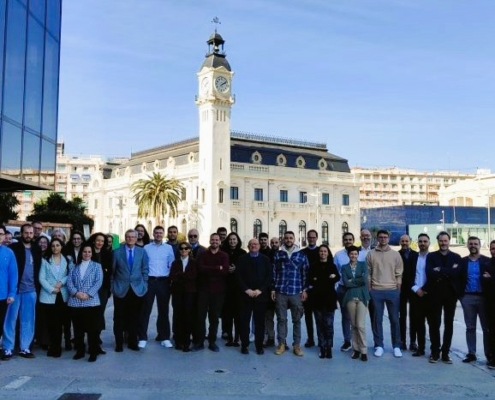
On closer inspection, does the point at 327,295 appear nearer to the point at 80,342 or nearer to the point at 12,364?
the point at 80,342

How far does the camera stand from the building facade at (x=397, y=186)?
475ft

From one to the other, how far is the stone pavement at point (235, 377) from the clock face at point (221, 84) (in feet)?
194

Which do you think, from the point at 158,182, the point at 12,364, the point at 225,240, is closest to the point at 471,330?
the point at 225,240

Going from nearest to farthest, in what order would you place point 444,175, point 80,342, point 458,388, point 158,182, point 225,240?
point 458,388 → point 80,342 → point 225,240 → point 158,182 → point 444,175

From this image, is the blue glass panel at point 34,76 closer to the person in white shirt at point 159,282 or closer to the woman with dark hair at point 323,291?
the person in white shirt at point 159,282

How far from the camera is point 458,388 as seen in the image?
7.03 metres

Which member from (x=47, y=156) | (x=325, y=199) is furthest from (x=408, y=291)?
(x=325, y=199)

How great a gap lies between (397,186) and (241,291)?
471ft

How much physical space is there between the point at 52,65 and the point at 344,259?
12275mm

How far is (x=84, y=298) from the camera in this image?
8.48 m

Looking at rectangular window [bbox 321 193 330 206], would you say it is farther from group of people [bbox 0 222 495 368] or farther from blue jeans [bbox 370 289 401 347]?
blue jeans [bbox 370 289 401 347]

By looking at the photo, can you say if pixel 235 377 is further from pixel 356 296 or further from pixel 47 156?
pixel 47 156

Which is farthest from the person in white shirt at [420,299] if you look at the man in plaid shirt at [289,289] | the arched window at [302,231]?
the arched window at [302,231]

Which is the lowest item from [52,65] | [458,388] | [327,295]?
[458,388]
